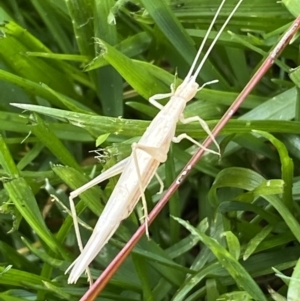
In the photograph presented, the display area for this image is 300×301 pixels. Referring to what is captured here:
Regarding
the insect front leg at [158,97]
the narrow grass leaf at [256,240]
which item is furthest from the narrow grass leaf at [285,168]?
the insect front leg at [158,97]

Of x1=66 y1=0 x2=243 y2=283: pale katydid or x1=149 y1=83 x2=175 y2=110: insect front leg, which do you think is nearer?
x1=66 y1=0 x2=243 y2=283: pale katydid

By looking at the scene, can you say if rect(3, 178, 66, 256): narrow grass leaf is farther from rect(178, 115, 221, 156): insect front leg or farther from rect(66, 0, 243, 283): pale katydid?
rect(178, 115, 221, 156): insect front leg

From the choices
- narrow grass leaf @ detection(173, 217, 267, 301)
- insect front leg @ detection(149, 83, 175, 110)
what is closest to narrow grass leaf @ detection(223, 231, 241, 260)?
narrow grass leaf @ detection(173, 217, 267, 301)

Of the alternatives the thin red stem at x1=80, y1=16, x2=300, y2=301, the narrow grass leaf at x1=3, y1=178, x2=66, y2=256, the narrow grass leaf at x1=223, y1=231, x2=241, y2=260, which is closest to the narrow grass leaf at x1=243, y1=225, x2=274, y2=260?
the narrow grass leaf at x1=223, y1=231, x2=241, y2=260

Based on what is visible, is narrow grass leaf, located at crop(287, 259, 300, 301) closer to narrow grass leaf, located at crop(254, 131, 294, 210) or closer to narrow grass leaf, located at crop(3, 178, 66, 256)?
narrow grass leaf, located at crop(254, 131, 294, 210)

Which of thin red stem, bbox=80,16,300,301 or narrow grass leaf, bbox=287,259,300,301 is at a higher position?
thin red stem, bbox=80,16,300,301

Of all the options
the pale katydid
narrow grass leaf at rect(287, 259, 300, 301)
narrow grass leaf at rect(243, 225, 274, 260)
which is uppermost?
the pale katydid

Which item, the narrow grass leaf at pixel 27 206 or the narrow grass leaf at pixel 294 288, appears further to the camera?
the narrow grass leaf at pixel 27 206

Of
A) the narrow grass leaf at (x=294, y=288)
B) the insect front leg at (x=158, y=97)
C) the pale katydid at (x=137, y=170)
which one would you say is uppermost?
the insect front leg at (x=158, y=97)

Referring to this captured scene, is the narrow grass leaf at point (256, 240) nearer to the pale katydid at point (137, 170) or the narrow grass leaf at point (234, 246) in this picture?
the narrow grass leaf at point (234, 246)
